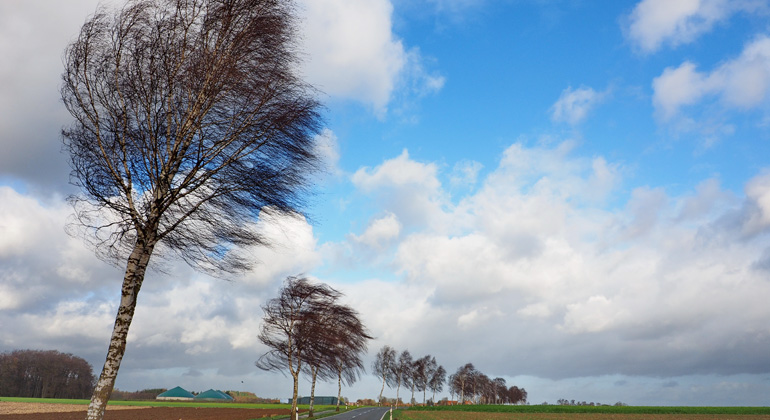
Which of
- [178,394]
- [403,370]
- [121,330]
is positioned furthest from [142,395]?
[121,330]

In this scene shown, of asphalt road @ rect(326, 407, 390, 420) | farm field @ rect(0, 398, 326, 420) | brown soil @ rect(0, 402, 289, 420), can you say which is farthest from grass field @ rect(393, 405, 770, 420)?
farm field @ rect(0, 398, 326, 420)

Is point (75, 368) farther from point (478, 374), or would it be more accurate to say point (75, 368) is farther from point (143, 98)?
point (143, 98)

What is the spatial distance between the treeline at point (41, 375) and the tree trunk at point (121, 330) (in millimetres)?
137901

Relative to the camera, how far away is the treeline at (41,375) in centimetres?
11719

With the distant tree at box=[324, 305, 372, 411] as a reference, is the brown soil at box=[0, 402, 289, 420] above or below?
below

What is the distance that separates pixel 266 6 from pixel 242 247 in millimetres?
5403

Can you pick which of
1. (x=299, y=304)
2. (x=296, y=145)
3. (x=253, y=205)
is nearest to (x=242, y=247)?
(x=253, y=205)

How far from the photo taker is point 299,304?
42938 mm

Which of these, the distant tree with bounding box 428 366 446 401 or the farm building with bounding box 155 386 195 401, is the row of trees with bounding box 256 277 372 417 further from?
the farm building with bounding box 155 386 195 401

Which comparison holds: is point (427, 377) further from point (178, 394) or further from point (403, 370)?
Result: point (178, 394)

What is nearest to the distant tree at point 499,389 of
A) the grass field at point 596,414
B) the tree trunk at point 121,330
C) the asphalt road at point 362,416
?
the grass field at point 596,414

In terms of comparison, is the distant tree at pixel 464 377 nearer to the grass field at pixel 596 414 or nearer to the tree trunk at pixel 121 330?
the grass field at pixel 596 414

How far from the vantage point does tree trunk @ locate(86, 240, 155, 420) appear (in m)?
8.74

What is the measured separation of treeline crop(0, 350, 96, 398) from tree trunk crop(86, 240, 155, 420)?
137901mm
